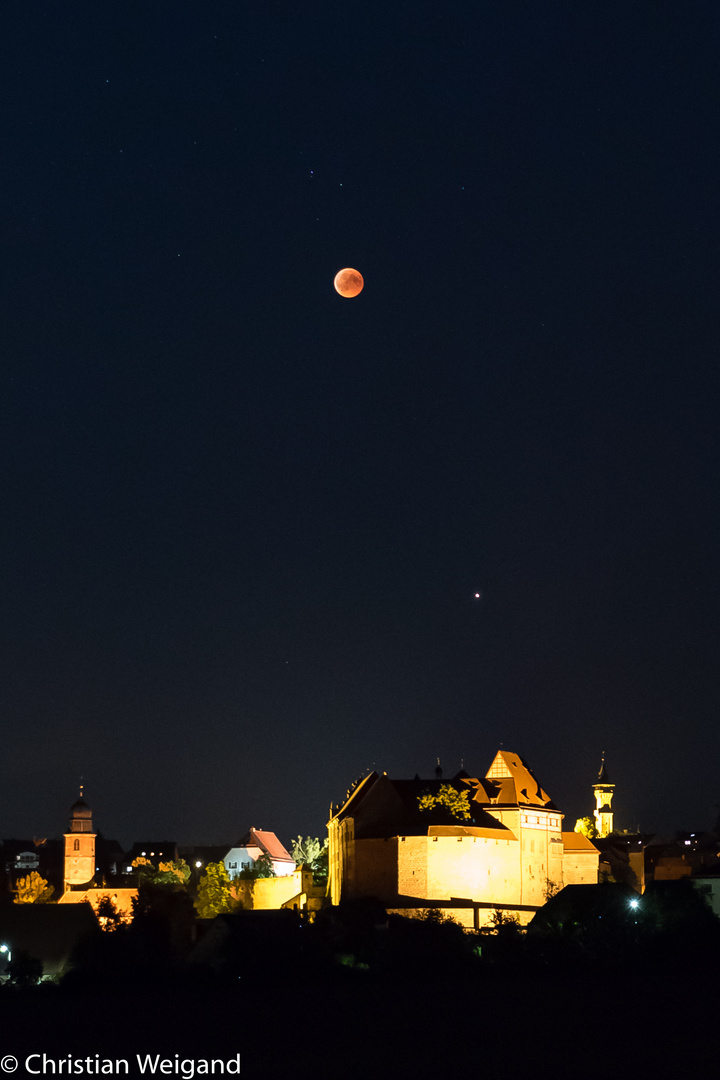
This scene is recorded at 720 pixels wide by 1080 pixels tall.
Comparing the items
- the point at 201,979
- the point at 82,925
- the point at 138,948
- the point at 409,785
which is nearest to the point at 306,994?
the point at 201,979

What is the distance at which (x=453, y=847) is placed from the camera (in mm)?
82875

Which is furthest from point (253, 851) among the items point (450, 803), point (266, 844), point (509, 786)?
point (450, 803)

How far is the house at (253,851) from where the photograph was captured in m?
155

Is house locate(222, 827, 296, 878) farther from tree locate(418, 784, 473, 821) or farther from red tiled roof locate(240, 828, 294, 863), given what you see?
tree locate(418, 784, 473, 821)

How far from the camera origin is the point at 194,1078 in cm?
3038

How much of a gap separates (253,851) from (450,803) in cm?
7628

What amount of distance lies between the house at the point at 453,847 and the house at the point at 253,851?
63277 mm

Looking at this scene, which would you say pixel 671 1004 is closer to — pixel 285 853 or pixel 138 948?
pixel 138 948

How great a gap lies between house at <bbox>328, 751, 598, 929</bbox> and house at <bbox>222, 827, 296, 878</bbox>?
63.3m

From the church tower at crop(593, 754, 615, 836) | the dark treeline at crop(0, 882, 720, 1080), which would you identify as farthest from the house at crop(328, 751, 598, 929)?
the church tower at crop(593, 754, 615, 836)

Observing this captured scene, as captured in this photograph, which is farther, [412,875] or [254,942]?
[412,875]

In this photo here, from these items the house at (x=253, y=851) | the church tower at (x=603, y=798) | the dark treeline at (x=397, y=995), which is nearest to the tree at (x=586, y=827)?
the church tower at (x=603, y=798)

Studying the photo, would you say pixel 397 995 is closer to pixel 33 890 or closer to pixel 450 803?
pixel 450 803

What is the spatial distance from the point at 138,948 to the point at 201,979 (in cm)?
545
